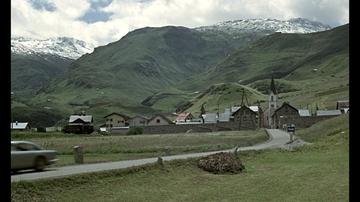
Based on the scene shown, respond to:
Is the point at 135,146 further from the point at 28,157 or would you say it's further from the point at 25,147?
the point at 25,147

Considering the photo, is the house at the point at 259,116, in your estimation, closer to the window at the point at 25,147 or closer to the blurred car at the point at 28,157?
the blurred car at the point at 28,157

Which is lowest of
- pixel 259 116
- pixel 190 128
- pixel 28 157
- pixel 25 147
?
pixel 190 128

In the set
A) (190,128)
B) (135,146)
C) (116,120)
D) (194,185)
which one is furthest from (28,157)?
(116,120)

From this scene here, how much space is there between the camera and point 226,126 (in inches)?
5202

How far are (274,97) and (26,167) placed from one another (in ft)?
451

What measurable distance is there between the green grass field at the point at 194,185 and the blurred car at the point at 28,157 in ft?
14.1

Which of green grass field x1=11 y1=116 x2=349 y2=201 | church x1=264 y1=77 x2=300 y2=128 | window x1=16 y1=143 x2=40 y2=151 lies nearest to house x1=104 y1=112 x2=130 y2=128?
church x1=264 y1=77 x2=300 y2=128

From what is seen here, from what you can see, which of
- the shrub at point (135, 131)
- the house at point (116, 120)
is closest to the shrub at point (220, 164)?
the shrub at point (135, 131)

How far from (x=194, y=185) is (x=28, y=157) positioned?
8545 mm

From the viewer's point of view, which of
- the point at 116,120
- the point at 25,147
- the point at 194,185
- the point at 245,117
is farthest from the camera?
the point at 116,120

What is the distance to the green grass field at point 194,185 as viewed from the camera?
1975 cm

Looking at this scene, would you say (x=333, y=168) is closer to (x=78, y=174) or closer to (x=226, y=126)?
(x=78, y=174)

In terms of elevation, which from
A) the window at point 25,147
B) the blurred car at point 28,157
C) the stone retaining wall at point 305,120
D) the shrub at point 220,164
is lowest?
the shrub at point 220,164

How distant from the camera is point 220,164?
2967 cm
